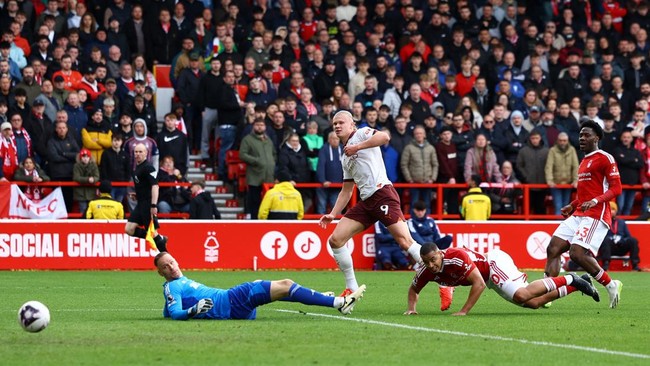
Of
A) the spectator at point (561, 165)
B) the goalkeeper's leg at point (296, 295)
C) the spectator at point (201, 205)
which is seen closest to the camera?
the goalkeeper's leg at point (296, 295)

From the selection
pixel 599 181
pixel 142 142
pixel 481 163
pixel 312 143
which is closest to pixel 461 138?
pixel 481 163

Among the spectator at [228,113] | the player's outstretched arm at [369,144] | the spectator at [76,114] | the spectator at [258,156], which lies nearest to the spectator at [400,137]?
the spectator at [258,156]

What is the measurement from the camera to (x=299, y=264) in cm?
2280

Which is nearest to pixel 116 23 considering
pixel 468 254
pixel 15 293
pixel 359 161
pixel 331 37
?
pixel 331 37

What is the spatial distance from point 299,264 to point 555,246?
8.61 metres

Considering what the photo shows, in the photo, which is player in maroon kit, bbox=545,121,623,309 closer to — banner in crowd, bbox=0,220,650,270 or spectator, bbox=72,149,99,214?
banner in crowd, bbox=0,220,650,270

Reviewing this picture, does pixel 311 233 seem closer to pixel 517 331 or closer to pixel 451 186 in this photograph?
pixel 451 186

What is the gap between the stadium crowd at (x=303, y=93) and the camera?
23500 millimetres

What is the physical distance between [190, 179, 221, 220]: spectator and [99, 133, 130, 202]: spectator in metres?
1.37

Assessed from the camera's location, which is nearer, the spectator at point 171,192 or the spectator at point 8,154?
the spectator at point 8,154

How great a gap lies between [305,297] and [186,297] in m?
1.18

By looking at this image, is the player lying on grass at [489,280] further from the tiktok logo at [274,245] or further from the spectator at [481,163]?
the spectator at [481,163]

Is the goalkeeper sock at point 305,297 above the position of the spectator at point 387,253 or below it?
above

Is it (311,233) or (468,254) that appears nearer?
(468,254)
